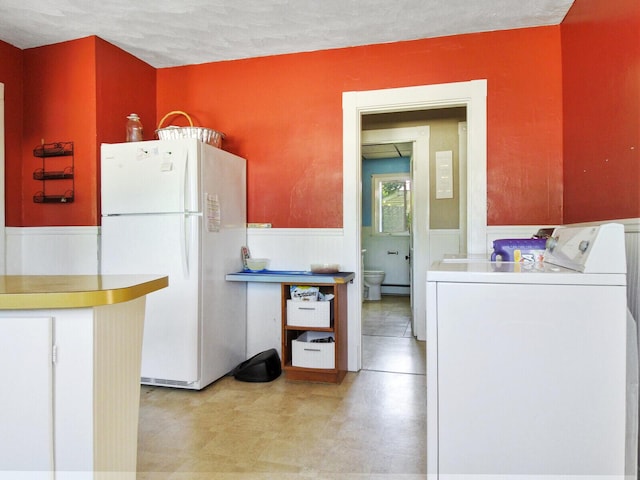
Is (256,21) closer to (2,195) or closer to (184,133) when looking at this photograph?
(184,133)

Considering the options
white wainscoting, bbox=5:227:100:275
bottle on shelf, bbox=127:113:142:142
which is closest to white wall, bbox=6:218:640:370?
white wainscoting, bbox=5:227:100:275

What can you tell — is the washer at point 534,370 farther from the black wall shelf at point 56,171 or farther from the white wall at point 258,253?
the black wall shelf at point 56,171

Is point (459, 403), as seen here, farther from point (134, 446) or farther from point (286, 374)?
point (286, 374)

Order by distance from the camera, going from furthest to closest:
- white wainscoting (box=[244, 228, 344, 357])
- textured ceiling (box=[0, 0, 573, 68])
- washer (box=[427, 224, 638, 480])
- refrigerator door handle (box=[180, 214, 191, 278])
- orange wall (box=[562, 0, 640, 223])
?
1. white wainscoting (box=[244, 228, 344, 357])
2. refrigerator door handle (box=[180, 214, 191, 278])
3. textured ceiling (box=[0, 0, 573, 68])
4. orange wall (box=[562, 0, 640, 223])
5. washer (box=[427, 224, 638, 480])

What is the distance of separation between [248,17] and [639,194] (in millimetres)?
2378

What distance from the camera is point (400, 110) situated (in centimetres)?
312

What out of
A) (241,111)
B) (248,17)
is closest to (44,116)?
(241,111)

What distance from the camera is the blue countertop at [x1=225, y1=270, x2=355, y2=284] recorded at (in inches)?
113

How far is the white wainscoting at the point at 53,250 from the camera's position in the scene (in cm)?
297

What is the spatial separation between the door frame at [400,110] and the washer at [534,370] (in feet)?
4.92

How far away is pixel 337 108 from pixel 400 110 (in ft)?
1.53

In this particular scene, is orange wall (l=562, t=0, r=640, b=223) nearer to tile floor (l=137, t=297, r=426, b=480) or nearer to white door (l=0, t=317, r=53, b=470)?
tile floor (l=137, t=297, r=426, b=480)

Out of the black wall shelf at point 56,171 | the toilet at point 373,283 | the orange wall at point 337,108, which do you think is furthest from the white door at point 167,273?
the toilet at point 373,283

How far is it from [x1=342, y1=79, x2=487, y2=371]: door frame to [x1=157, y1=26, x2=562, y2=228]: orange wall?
5 centimetres
